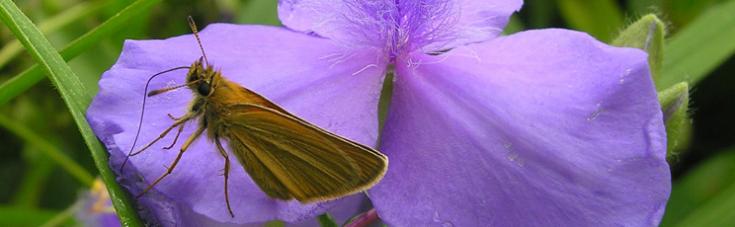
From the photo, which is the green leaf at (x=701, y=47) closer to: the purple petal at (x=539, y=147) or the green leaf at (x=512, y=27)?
the green leaf at (x=512, y=27)

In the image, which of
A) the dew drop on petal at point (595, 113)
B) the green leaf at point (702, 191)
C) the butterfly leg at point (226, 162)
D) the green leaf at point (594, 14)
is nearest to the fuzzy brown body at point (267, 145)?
the butterfly leg at point (226, 162)

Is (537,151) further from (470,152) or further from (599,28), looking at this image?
(599,28)

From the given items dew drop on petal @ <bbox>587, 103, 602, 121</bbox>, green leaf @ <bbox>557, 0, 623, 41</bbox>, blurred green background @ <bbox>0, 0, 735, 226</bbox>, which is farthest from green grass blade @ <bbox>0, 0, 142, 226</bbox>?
green leaf @ <bbox>557, 0, 623, 41</bbox>

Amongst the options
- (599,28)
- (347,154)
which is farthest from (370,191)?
(599,28)

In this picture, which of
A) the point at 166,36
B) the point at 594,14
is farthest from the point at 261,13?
the point at 594,14

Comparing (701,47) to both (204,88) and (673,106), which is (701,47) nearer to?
(673,106)
